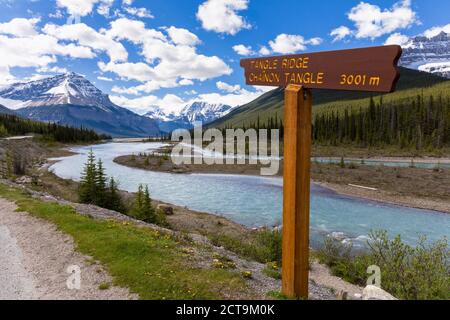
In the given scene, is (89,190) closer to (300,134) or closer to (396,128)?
(300,134)

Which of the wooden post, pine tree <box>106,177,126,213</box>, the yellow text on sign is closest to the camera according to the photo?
the yellow text on sign

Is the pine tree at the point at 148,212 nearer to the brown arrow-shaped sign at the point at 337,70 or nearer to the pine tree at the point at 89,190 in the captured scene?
the pine tree at the point at 89,190

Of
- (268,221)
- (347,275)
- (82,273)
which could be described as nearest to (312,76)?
(82,273)

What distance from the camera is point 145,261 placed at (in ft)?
33.9

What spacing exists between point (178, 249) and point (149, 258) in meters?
1.71

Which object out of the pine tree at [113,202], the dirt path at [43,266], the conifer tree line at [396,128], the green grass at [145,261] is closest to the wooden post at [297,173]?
the green grass at [145,261]

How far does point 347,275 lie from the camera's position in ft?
49.9

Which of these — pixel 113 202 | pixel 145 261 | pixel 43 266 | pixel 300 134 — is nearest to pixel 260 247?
pixel 145 261

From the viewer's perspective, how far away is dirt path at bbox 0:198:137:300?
28.1ft

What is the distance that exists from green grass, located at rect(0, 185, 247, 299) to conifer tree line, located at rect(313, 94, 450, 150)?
323ft

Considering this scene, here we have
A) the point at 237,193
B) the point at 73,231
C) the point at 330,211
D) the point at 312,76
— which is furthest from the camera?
the point at 237,193

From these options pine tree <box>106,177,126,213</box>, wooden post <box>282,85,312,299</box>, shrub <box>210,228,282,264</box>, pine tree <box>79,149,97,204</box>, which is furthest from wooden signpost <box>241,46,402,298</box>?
pine tree <box>79,149,97,204</box>

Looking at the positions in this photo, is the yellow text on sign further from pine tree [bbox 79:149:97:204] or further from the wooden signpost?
pine tree [bbox 79:149:97:204]
